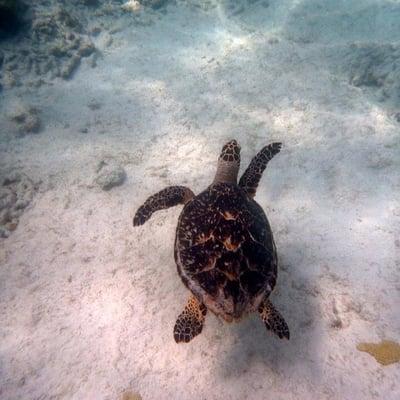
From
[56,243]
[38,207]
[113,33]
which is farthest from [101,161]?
[113,33]

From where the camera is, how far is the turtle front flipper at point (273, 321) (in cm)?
273

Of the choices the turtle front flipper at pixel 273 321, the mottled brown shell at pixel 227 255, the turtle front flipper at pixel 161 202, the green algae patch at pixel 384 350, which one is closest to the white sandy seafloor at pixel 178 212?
the green algae patch at pixel 384 350

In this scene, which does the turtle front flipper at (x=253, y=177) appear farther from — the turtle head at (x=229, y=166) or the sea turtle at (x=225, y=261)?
the sea turtle at (x=225, y=261)

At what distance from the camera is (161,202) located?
11.8 feet

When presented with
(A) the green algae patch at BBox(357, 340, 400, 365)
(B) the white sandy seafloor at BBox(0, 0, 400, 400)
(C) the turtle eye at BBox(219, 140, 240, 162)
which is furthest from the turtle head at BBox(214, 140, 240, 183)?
(A) the green algae patch at BBox(357, 340, 400, 365)

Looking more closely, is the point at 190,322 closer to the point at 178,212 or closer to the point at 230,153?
the point at 178,212

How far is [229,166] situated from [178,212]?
43.6 inches

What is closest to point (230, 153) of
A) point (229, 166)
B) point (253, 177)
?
point (229, 166)

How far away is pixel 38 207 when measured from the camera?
4695mm

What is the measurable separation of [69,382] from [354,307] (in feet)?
9.90

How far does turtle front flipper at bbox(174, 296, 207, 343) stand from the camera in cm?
271

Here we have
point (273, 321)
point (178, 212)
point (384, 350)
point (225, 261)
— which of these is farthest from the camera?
point (178, 212)

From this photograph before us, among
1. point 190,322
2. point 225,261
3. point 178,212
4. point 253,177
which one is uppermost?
point 225,261

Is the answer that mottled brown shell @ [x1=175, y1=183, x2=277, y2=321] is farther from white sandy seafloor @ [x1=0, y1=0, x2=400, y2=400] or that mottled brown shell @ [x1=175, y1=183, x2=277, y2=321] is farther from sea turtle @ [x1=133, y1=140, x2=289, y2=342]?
white sandy seafloor @ [x1=0, y1=0, x2=400, y2=400]
